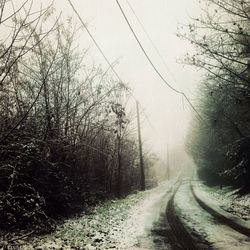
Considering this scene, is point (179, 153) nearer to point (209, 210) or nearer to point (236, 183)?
point (236, 183)

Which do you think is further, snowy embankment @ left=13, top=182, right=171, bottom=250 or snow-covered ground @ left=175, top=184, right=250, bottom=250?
snowy embankment @ left=13, top=182, right=171, bottom=250

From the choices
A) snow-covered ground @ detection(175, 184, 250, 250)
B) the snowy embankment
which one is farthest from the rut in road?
the snowy embankment

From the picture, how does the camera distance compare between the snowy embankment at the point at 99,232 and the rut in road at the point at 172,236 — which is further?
the snowy embankment at the point at 99,232

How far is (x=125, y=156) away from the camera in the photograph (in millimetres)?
37906

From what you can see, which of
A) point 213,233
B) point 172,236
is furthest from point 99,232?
point 213,233

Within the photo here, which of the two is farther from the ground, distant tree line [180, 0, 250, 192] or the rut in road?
distant tree line [180, 0, 250, 192]

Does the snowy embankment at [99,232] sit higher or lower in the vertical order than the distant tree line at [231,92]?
lower

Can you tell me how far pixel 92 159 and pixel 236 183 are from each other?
12911 mm

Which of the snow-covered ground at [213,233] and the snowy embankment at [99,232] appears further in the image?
the snowy embankment at [99,232]

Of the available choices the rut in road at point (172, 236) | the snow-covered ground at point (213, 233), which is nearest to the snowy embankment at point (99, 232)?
the rut in road at point (172, 236)

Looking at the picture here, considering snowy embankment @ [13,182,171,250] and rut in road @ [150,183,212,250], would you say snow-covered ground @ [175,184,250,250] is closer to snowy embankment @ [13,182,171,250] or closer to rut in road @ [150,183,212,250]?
rut in road @ [150,183,212,250]

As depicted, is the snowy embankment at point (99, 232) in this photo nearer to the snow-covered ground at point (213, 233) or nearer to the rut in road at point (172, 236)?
the rut in road at point (172, 236)

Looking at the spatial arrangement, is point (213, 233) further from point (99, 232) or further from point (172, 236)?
point (99, 232)

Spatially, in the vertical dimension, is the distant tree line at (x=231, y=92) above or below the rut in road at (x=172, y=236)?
above
